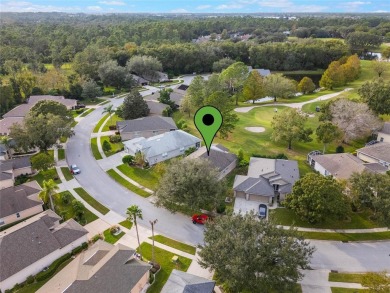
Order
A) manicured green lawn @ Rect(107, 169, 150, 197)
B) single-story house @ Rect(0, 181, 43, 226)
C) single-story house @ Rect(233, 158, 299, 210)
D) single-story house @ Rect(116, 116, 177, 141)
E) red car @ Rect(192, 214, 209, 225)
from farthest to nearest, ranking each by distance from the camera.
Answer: single-story house @ Rect(116, 116, 177, 141)
manicured green lawn @ Rect(107, 169, 150, 197)
single-story house @ Rect(233, 158, 299, 210)
single-story house @ Rect(0, 181, 43, 226)
red car @ Rect(192, 214, 209, 225)

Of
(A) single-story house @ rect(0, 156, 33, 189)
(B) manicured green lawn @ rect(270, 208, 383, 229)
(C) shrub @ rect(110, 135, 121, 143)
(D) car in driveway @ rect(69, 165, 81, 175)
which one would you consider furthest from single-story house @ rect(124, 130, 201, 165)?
(B) manicured green lawn @ rect(270, 208, 383, 229)

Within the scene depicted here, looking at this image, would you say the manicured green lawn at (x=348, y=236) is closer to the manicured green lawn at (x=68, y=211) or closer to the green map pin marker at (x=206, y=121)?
the green map pin marker at (x=206, y=121)

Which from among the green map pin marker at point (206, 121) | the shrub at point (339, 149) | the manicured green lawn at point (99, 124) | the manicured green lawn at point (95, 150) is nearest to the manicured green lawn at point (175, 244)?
the green map pin marker at point (206, 121)

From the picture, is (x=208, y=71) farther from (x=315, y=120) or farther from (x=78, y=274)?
(x=78, y=274)

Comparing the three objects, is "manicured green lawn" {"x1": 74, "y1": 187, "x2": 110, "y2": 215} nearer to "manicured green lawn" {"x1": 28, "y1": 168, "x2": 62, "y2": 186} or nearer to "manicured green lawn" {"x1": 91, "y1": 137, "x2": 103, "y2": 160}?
"manicured green lawn" {"x1": 28, "y1": 168, "x2": 62, "y2": 186}

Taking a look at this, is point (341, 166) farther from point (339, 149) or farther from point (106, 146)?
point (106, 146)

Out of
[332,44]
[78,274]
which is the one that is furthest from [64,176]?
[332,44]
